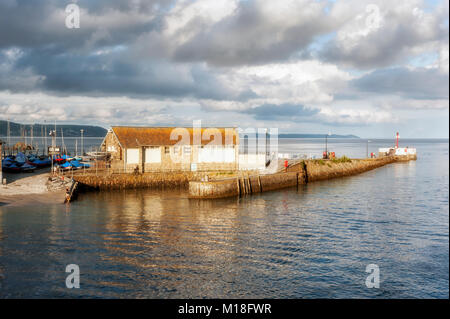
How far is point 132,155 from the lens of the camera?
47.6 metres

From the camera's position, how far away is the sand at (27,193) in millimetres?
33938

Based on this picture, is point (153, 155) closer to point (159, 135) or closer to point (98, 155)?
point (159, 135)

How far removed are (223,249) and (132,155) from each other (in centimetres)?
2858

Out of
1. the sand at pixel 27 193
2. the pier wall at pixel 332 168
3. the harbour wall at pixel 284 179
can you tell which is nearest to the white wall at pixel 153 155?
the harbour wall at pixel 284 179

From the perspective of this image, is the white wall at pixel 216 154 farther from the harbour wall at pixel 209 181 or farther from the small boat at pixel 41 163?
the small boat at pixel 41 163

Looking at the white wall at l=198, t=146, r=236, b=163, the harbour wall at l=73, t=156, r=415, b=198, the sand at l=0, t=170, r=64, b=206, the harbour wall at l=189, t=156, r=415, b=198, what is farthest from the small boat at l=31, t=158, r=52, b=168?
the harbour wall at l=189, t=156, r=415, b=198

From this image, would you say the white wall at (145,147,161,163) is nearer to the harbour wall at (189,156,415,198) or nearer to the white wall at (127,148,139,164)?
the white wall at (127,148,139,164)

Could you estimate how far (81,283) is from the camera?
677 inches

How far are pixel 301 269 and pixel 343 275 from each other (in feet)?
7.10

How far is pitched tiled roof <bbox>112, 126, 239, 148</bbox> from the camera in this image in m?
48.1

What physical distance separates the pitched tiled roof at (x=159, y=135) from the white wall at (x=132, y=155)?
1.83 feet

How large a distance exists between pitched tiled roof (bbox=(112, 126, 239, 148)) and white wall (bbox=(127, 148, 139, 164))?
0.56 meters
